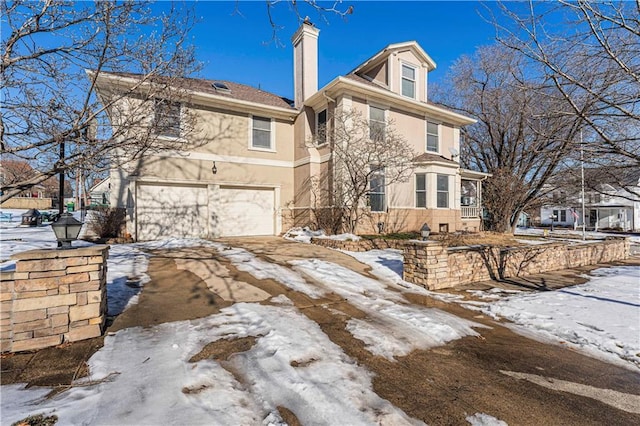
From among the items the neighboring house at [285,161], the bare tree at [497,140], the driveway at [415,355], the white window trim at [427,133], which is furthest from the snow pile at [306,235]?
the bare tree at [497,140]

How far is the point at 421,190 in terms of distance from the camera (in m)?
13.1

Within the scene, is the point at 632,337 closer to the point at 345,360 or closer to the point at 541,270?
the point at 345,360

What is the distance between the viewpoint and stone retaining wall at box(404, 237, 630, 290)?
6.07m

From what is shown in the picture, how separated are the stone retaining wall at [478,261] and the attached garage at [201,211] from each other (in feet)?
24.5

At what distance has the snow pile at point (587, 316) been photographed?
3.65 metres

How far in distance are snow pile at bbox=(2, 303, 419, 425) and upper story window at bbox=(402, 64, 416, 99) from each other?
1306 centimetres

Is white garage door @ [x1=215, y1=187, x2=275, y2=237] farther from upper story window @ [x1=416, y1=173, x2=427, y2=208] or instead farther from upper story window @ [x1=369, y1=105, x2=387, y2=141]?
upper story window @ [x1=416, y1=173, x2=427, y2=208]

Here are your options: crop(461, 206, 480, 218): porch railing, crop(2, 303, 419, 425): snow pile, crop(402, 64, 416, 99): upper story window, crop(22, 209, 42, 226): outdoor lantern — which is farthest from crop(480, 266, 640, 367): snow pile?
crop(22, 209, 42, 226): outdoor lantern

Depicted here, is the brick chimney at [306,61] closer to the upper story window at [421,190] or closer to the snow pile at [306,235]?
the snow pile at [306,235]

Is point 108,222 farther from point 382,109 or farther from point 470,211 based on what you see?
point 470,211

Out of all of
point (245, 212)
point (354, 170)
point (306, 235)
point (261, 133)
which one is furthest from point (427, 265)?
point (261, 133)

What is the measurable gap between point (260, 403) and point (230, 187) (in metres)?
10.2

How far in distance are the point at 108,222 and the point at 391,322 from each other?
9800 millimetres

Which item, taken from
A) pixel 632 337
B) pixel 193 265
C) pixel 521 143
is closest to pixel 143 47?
pixel 193 265
